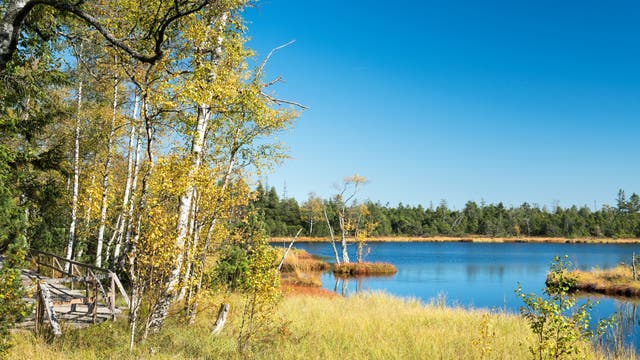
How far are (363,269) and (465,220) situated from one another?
82737mm

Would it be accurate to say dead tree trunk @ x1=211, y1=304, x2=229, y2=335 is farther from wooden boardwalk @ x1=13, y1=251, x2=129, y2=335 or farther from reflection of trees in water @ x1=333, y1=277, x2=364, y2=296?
reflection of trees in water @ x1=333, y1=277, x2=364, y2=296

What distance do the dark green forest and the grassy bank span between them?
72528 mm

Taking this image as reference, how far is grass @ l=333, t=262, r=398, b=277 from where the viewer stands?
128ft

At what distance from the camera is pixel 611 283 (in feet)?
100

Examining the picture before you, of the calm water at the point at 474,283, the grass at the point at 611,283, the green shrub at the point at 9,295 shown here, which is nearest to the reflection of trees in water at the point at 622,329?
the calm water at the point at 474,283

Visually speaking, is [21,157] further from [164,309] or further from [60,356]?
[60,356]

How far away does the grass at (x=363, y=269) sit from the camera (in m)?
39.0

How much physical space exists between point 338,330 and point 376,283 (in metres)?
20.9

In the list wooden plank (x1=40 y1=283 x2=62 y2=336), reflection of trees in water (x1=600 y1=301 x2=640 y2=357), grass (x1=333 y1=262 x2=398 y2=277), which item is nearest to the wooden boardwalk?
wooden plank (x1=40 y1=283 x2=62 y2=336)

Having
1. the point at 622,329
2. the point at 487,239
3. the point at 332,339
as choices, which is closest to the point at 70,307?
the point at 332,339

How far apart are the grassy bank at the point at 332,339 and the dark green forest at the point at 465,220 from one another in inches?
2855

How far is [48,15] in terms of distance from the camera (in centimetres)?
923

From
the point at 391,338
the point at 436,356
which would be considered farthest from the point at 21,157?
the point at 436,356

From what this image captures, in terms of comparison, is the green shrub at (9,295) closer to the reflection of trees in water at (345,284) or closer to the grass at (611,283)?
the reflection of trees in water at (345,284)
